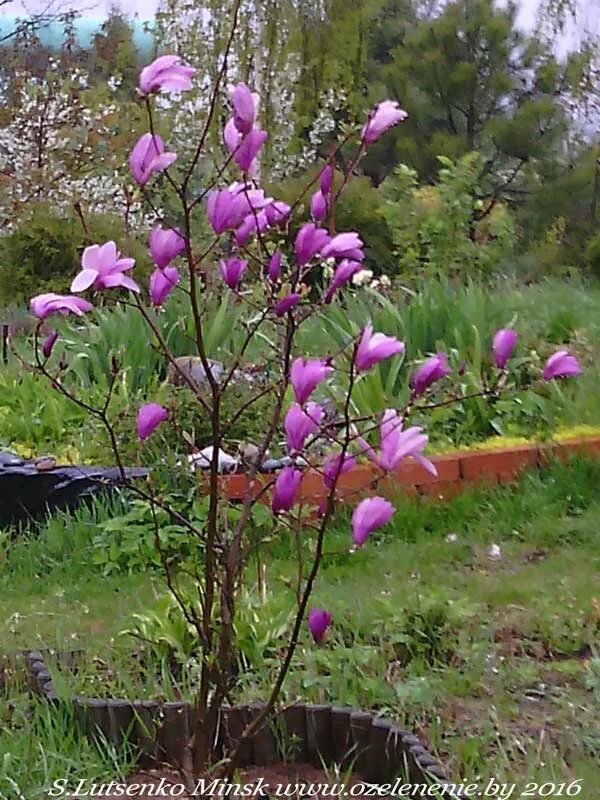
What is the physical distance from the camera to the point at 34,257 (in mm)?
8602

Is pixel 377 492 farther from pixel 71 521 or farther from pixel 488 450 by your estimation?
pixel 71 521

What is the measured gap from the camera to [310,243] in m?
1.47

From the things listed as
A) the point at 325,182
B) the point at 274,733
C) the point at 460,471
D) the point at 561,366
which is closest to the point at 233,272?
the point at 325,182

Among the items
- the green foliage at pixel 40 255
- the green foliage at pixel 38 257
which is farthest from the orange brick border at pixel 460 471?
the green foliage at pixel 38 257

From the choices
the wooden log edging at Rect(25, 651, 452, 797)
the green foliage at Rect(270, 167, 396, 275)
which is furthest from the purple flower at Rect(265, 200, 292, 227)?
the green foliage at Rect(270, 167, 396, 275)

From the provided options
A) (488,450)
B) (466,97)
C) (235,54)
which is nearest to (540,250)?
(466,97)

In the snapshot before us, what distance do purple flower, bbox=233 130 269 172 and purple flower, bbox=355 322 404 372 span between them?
0.91ft

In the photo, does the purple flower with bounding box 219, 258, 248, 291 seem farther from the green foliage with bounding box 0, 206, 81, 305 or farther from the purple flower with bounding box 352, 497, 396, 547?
the green foliage with bounding box 0, 206, 81, 305

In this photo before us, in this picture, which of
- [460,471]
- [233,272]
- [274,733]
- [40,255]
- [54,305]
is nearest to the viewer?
[54,305]

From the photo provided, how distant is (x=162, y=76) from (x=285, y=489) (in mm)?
566

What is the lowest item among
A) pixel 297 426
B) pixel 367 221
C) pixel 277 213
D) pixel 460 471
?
pixel 460 471

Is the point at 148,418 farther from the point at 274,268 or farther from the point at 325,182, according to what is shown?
the point at 325,182

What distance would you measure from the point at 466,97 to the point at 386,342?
13.8 meters

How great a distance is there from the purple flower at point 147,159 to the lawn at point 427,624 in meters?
0.81
